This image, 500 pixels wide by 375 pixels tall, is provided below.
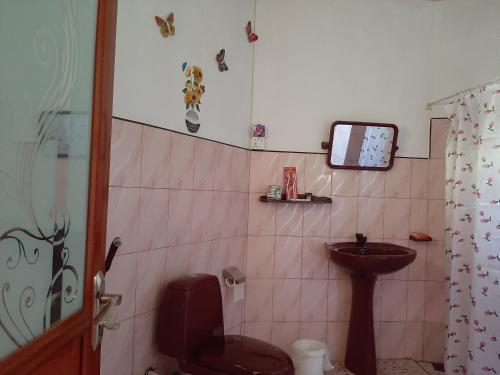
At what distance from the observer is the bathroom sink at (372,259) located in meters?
2.28

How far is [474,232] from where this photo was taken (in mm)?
2227

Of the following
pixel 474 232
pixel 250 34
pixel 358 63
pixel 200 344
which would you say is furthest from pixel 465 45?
pixel 200 344

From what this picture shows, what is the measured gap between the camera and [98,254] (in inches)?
36.2

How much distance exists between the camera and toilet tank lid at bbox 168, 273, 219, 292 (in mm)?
1706

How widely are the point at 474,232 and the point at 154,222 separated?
1.91 meters

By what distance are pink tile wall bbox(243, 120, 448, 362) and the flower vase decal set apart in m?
0.78

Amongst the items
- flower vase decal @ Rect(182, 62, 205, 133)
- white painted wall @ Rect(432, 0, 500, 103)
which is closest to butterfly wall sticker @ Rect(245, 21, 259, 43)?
flower vase decal @ Rect(182, 62, 205, 133)

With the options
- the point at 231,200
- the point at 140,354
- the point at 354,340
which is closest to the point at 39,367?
the point at 140,354

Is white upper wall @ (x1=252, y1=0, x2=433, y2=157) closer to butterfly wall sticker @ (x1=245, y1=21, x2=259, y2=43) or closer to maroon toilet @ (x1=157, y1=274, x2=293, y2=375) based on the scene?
butterfly wall sticker @ (x1=245, y1=21, x2=259, y2=43)

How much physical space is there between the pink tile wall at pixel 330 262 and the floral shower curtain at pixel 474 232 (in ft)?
0.93

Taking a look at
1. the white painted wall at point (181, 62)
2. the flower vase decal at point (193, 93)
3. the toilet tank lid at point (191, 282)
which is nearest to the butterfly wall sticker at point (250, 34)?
the white painted wall at point (181, 62)

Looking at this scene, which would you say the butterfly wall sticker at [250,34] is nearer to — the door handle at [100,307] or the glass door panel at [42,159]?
the glass door panel at [42,159]

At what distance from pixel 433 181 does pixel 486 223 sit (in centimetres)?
68

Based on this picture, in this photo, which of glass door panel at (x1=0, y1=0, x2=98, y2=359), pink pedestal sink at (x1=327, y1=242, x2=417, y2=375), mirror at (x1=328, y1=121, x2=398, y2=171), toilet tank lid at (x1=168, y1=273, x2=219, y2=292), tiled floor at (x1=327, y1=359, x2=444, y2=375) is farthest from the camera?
Answer: mirror at (x1=328, y1=121, x2=398, y2=171)
